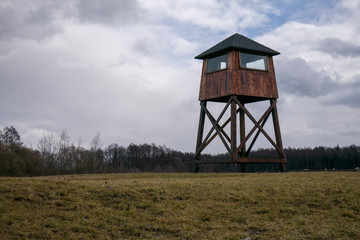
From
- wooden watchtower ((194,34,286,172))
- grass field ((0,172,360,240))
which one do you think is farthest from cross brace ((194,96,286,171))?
grass field ((0,172,360,240))

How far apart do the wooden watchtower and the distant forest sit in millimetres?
17366

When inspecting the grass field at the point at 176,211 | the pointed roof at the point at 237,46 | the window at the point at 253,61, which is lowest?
the grass field at the point at 176,211

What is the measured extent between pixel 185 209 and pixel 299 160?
2465 inches

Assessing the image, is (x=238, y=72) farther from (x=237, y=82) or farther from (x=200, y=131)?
(x=200, y=131)

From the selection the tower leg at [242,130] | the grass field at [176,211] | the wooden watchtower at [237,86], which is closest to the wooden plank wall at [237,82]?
the wooden watchtower at [237,86]

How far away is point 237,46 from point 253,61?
1571 millimetres

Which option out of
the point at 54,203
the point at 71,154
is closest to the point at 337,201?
the point at 54,203

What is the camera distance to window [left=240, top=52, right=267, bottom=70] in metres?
22.5

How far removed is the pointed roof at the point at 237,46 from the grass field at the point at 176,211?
1097 centimetres

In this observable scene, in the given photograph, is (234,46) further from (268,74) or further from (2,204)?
(2,204)

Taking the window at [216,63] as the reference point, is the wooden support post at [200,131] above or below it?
below

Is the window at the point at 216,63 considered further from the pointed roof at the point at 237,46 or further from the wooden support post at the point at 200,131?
the wooden support post at the point at 200,131

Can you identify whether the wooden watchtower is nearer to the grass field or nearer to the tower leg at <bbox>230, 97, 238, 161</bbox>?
the tower leg at <bbox>230, 97, 238, 161</bbox>

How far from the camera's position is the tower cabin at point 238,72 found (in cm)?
2167
